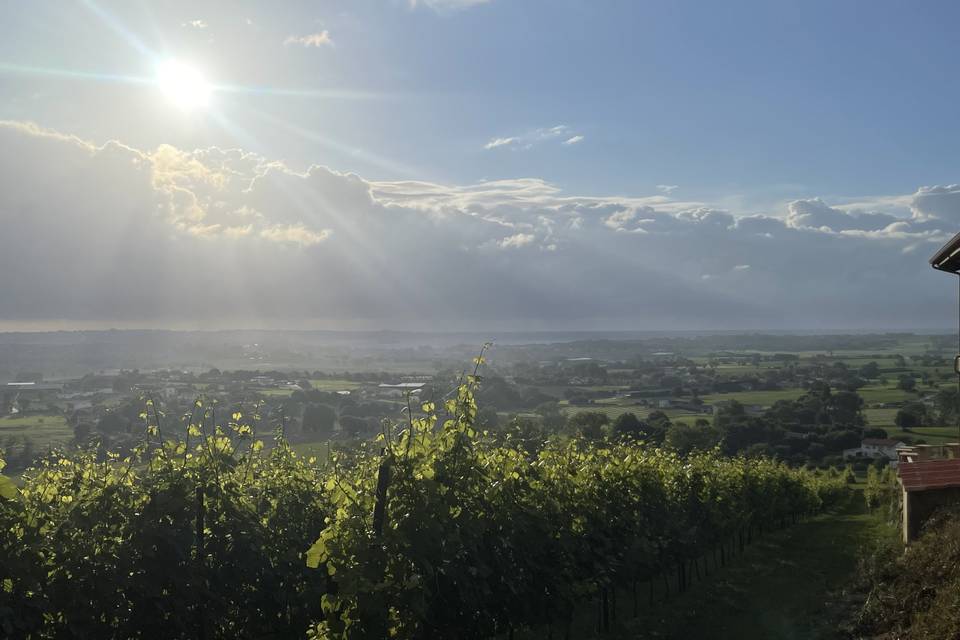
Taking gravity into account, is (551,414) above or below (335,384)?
below

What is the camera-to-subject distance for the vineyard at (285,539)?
575 centimetres

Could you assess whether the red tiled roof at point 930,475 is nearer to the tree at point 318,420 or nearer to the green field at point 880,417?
the tree at point 318,420

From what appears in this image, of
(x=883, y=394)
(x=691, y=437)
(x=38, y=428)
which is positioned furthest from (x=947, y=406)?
(x=38, y=428)

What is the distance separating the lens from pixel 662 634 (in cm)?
1174

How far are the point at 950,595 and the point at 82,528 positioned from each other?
29.6 feet

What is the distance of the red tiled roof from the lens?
1380cm

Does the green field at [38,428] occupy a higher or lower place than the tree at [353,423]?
higher

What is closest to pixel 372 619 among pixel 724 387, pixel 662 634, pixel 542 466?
pixel 542 466

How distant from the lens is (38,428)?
649 inches

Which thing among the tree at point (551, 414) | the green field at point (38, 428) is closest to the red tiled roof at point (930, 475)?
the green field at point (38, 428)

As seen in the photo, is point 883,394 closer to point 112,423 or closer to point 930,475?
point 930,475

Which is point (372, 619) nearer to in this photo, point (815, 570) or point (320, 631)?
point (320, 631)

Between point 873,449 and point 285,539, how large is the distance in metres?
59.9

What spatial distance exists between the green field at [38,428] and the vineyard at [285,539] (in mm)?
7442
